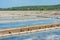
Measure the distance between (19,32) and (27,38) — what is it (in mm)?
2472

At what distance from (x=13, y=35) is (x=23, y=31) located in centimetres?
201

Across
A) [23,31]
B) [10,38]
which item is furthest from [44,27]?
[10,38]

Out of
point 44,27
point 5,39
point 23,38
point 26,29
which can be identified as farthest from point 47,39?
point 44,27

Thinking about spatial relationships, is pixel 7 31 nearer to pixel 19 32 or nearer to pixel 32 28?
pixel 19 32

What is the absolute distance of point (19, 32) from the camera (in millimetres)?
17062

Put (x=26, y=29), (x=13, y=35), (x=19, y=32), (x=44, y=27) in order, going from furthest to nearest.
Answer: (x=44, y=27) → (x=26, y=29) → (x=19, y=32) → (x=13, y=35)

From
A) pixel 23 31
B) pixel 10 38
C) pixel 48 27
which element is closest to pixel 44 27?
pixel 48 27

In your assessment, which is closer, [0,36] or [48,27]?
[0,36]

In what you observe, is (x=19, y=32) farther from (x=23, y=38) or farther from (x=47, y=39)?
(x=47, y=39)

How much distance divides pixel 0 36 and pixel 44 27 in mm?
7084

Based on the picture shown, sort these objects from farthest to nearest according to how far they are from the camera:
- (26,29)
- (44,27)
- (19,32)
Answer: (44,27), (26,29), (19,32)

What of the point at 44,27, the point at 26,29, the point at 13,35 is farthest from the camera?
the point at 44,27

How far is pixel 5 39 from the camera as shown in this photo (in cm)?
1399

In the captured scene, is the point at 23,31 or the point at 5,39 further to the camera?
the point at 23,31
